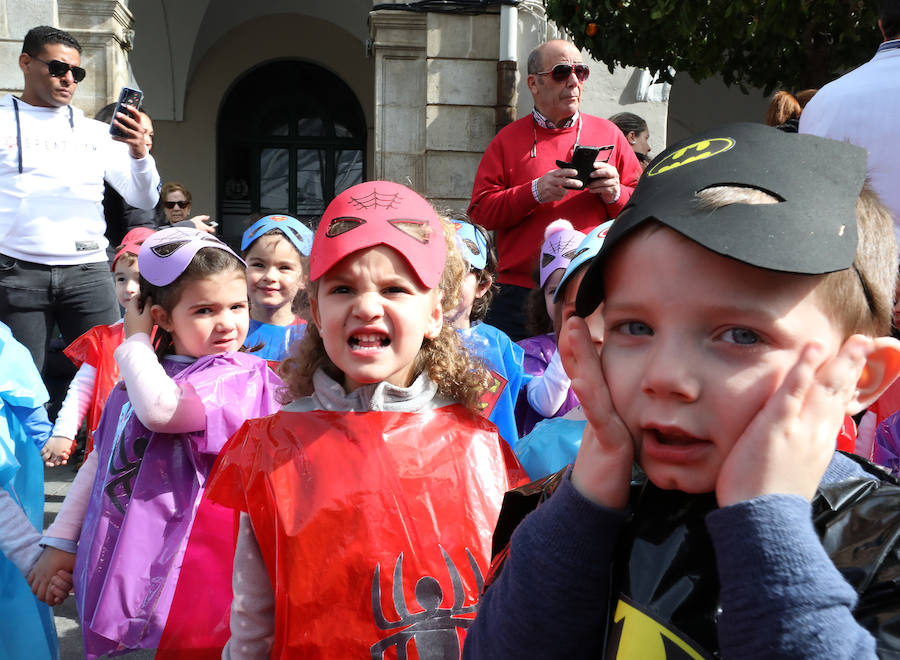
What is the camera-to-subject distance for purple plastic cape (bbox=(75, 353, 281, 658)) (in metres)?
2.55

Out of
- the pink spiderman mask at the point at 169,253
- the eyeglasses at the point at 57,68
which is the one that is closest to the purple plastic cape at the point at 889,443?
the pink spiderman mask at the point at 169,253

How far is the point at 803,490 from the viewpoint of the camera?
35.6 inches

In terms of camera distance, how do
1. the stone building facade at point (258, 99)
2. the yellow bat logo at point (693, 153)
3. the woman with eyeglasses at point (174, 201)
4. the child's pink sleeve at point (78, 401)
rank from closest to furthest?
the yellow bat logo at point (693, 153) < the child's pink sleeve at point (78, 401) < the woman with eyeglasses at point (174, 201) < the stone building facade at point (258, 99)

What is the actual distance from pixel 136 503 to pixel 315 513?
40.0 inches

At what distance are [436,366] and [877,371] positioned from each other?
1.19 meters

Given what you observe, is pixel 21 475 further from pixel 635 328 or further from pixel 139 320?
pixel 635 328

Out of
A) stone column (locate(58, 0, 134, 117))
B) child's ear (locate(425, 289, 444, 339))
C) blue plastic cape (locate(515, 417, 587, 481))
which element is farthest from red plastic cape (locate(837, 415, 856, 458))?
stone column (locate(58, 0, 134, 117))

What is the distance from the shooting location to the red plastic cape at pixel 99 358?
4012mm

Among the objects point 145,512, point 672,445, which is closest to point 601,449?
point 672,445

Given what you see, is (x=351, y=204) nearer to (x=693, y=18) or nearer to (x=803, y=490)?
(x=803, y=490)

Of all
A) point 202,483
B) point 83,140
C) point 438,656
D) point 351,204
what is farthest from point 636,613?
point 83,140

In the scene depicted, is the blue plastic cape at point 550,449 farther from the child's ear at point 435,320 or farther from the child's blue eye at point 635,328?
the child's blue eye at point 635,328

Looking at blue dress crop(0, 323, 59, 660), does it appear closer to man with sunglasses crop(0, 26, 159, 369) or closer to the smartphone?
man with sunglasses crop(0, 26, 159, 369)

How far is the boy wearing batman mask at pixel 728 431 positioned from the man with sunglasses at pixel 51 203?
4373 millimetres
